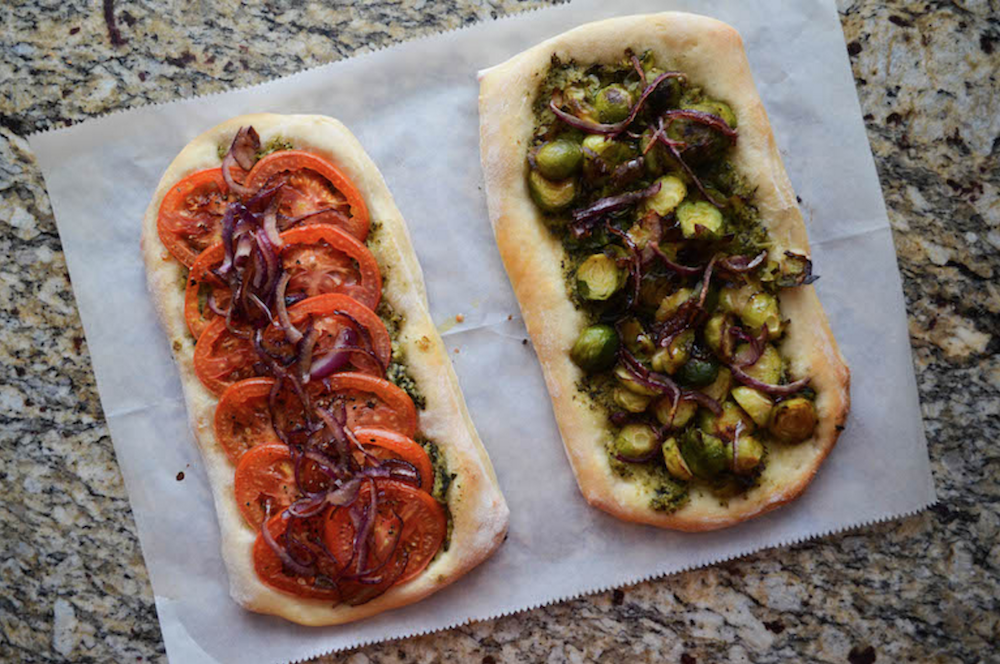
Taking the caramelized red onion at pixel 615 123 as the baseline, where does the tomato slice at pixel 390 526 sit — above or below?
below

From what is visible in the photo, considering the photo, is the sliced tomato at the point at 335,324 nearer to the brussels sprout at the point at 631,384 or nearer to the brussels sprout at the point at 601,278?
the brussels sprout at the point at 601,278

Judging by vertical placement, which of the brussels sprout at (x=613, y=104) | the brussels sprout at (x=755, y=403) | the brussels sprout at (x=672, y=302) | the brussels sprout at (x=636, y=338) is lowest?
the brussels sprout at (x=755, y=403)

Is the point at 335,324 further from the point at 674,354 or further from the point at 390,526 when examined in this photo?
the point at 674,354

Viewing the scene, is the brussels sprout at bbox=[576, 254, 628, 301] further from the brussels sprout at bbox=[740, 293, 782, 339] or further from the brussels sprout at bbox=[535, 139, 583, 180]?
the brussels sprout at bbox=[740, 293, 782, 339]

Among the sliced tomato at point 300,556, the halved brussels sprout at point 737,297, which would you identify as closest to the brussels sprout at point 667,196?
the halved brussels sprout at point 737,297

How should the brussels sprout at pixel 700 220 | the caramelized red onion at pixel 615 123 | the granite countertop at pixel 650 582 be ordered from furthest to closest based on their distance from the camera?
the granite countertop at pixel 650 582, the caramelized red onion at pixel 615 123, the brussels sprout at pixel 700 220

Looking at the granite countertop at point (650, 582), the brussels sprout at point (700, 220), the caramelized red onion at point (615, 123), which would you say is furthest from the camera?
the granite countertop at point (650, 582)

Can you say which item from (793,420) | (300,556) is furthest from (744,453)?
(300,556)
